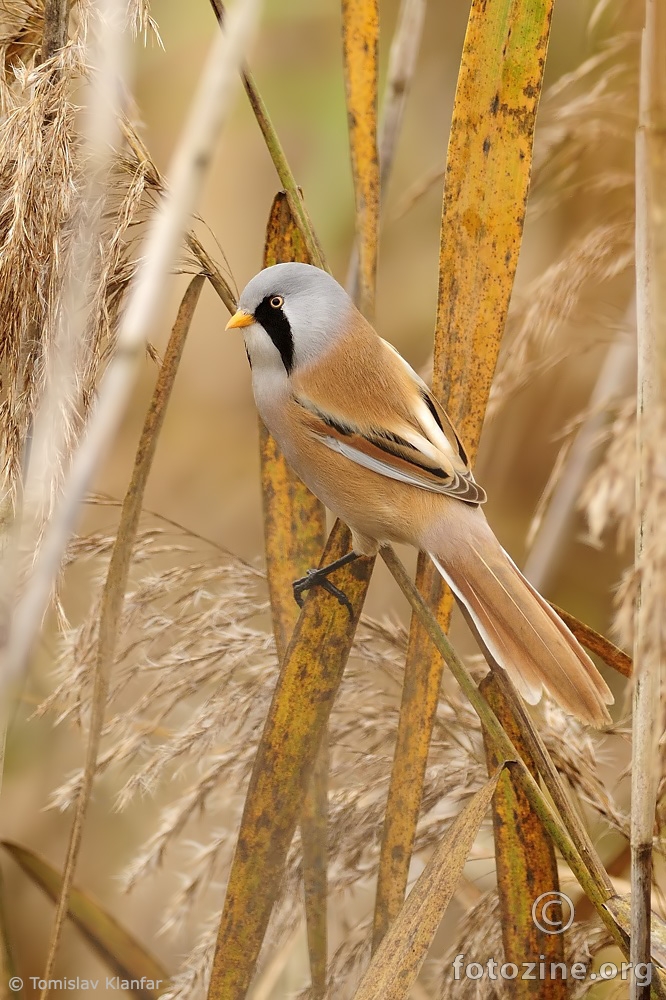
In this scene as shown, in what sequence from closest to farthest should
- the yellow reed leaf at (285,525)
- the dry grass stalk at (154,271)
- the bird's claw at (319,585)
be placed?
the dry grass stalk at (154,271), the bird's claw at (319,585), the yellow reed leaf at (285,525)

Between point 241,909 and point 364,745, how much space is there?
566 millimetres

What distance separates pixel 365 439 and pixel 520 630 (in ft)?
1.57

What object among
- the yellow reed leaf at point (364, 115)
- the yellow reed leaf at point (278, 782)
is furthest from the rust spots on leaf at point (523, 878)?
the yellow reed leaf at point (364, 115)

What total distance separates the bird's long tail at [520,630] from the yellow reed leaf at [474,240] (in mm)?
135

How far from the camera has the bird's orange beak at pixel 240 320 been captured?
4.88 ft

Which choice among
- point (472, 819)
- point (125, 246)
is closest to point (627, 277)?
point (125, 246)

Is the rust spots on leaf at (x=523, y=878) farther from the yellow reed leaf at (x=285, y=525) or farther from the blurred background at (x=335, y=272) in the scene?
the blurred background at (x=335, y=272)

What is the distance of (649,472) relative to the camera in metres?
0.88

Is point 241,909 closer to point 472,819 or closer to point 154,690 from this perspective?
point 472,819

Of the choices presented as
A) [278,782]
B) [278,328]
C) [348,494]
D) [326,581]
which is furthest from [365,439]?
[278,782]

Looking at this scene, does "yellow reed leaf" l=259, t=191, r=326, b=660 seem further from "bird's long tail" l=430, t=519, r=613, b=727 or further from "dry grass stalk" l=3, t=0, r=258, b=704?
"dry grass stalk" l=3, t=0, r=258, b=704

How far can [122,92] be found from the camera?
126cm

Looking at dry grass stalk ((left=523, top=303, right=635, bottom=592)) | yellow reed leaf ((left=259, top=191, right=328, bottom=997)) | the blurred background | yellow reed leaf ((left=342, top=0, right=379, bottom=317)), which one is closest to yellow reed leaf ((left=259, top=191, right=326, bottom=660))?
yellow reed leaf ((left=259, top=191, right=328, bottom=997))

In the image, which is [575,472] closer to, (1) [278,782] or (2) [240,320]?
(2) [240,320]
